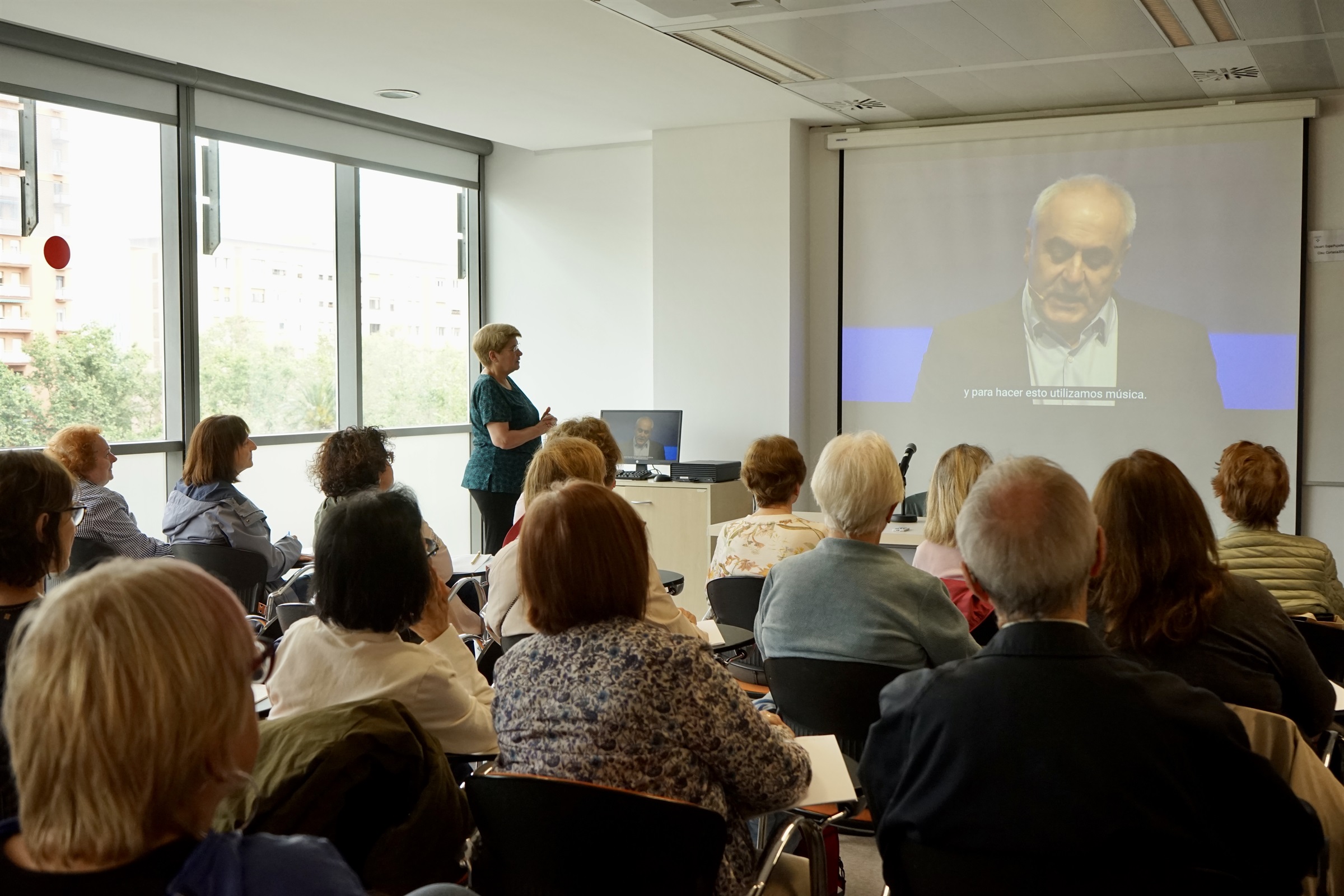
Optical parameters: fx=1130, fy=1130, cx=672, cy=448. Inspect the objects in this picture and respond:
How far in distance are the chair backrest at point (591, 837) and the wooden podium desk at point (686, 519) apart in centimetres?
472

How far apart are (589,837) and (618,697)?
0.22 metres

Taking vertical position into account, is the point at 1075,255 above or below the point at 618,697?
above

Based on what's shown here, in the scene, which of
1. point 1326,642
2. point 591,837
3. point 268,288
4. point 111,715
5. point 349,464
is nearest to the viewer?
point 111,715

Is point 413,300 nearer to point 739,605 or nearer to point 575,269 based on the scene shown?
point 575,269

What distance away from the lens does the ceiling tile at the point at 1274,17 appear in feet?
14.5

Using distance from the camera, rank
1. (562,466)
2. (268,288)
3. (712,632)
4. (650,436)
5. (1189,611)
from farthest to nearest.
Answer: (650,436), (268,288), (562,466), (712,632), (1189,611)

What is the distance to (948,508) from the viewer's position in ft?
10.9

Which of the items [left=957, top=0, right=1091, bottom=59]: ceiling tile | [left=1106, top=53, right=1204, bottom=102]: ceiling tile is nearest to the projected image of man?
[left=1106, top=53, right=1204, bottom=102]: ceiling tile

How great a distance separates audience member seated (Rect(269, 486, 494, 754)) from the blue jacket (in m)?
0.90

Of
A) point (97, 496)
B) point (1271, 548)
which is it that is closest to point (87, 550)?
point (97, 496)

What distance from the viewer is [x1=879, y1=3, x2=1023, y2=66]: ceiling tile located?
4.60 m

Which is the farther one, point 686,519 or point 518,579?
point 686,519

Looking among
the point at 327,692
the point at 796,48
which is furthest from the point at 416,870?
the point at 796,48

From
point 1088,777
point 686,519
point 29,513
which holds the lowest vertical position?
point 686,519
